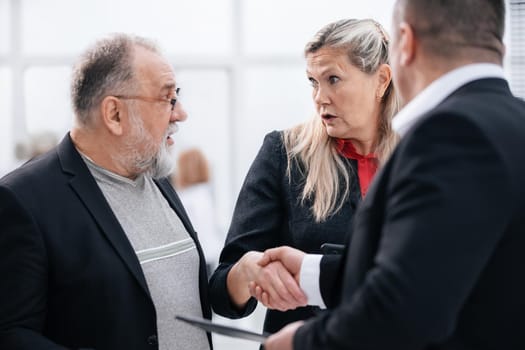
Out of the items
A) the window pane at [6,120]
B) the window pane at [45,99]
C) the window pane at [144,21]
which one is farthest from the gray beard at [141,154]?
the window pane at [6,120]

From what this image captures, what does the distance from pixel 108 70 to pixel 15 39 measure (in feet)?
16.1

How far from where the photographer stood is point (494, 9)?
1393 millimetres

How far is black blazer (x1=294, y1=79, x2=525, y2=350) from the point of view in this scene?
1192 millimetres

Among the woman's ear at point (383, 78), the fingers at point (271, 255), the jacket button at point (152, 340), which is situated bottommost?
the jacket button at point (152, 340)

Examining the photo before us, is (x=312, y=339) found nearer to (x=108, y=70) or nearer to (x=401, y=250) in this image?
(x=401, y=250)

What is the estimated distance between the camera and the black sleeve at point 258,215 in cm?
229

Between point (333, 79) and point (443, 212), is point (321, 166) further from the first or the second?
point (443, 212)

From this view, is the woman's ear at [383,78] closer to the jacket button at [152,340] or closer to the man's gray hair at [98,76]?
the man's gray hair at [98,76]

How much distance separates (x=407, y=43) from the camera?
1.38 meters

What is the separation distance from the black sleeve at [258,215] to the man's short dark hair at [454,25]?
99cm

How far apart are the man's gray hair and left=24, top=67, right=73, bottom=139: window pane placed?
4.70 metres

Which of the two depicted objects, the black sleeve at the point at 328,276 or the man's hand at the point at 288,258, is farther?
the man's hand at the point at 288,258

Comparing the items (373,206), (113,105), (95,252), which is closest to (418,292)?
(373,206)

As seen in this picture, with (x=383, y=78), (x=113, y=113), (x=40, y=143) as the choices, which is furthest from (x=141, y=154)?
(x=40, y=143)
